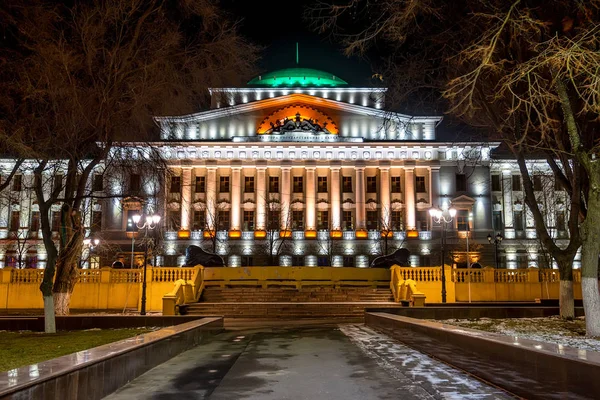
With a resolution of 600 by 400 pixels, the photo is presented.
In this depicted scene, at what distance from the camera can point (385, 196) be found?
67375 millimetres

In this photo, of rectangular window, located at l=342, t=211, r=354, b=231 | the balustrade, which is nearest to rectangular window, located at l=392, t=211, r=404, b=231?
rectangular window, located at l=342, t=211, r=354, b=231

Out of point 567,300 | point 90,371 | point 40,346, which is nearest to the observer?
point 90,371

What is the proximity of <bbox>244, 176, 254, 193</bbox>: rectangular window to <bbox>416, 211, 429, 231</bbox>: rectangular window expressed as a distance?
1953 centimetres

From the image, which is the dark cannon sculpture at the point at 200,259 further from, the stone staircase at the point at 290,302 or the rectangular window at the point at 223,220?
the rectangular window at the point at 223,220

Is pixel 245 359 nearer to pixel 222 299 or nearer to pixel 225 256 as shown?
pixel 222 299

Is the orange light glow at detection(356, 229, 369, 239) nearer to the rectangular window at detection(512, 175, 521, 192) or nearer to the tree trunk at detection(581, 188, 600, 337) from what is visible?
the rectangular window at detection(512, 175, 521, 192)

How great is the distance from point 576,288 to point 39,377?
1132 inches

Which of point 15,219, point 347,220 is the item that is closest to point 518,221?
point 347,220

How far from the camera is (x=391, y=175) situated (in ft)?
225

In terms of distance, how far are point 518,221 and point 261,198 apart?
30.3 meters

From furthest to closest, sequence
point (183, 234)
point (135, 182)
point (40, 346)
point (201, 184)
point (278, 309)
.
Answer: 1. point (201, 184)
2. point (183, 234)
3. point (278, 309)
4. point (135, 182)
5. point (40, 346)

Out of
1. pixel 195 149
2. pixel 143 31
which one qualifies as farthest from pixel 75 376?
pixel 195 149

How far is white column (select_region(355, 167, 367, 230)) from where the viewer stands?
66.5 meters

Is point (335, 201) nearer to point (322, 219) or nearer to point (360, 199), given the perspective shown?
point (322, 219)
